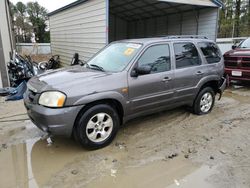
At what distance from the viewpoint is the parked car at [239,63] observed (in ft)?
25.4

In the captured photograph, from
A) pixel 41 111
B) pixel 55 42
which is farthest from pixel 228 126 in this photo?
pixel 55 42

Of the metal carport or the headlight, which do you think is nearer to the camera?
the headlight

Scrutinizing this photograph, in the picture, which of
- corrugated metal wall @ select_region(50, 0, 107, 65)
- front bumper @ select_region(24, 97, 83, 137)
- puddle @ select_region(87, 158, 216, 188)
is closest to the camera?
puddle @ select_region(87, 158, 216, 188)

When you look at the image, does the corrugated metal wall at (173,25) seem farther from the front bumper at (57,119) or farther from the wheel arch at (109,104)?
the front bumper at (57,119)

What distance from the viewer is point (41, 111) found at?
132 inches

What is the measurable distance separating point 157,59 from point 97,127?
168 centimetres

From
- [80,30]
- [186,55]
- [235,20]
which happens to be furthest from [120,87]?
[235,20]

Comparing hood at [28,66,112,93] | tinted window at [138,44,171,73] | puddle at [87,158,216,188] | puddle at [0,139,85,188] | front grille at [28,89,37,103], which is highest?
tinted window at [138,44,171,73]

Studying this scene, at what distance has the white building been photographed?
8680 mm

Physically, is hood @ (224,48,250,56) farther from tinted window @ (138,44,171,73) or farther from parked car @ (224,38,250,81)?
tinted window @ (138,44,171,73)

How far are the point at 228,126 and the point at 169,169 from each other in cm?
212

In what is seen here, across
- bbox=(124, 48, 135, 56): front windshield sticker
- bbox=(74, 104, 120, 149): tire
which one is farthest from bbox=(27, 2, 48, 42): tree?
bbox=(74, 104, 120, 149): tire

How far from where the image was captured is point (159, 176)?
3.14 metres

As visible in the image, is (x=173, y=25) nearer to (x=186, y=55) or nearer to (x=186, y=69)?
(x=186, y=55)
